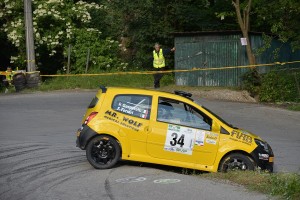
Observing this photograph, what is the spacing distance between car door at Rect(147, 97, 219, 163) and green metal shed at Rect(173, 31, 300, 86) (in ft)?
45.0

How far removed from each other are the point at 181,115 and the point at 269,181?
2.43m

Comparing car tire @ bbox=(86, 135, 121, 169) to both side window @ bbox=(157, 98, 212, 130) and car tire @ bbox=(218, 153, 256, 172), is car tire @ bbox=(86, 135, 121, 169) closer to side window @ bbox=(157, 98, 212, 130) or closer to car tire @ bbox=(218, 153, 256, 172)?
side window @ bbox=(157, 98, 212, 130)

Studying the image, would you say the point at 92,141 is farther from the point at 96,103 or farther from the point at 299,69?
the point at 299,69

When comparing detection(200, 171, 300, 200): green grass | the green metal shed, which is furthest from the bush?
detection(200, 171, 300, 200): green grass

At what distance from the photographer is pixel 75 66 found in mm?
29172

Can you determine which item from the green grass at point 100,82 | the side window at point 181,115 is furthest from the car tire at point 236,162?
the green grass at point 100,82

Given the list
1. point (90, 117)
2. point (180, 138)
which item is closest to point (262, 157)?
point (180, 138)

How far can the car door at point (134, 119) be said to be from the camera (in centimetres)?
1009

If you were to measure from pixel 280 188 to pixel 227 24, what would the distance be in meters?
24.2

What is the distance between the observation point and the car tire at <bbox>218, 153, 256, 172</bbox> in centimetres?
1021

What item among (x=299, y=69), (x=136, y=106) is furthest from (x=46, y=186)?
(x=299, y=69)

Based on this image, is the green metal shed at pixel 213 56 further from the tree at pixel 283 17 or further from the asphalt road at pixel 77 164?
the asphalt road at pixel 77 164

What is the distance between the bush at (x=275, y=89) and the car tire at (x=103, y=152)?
13.1 m

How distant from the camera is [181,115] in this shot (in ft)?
33.6
